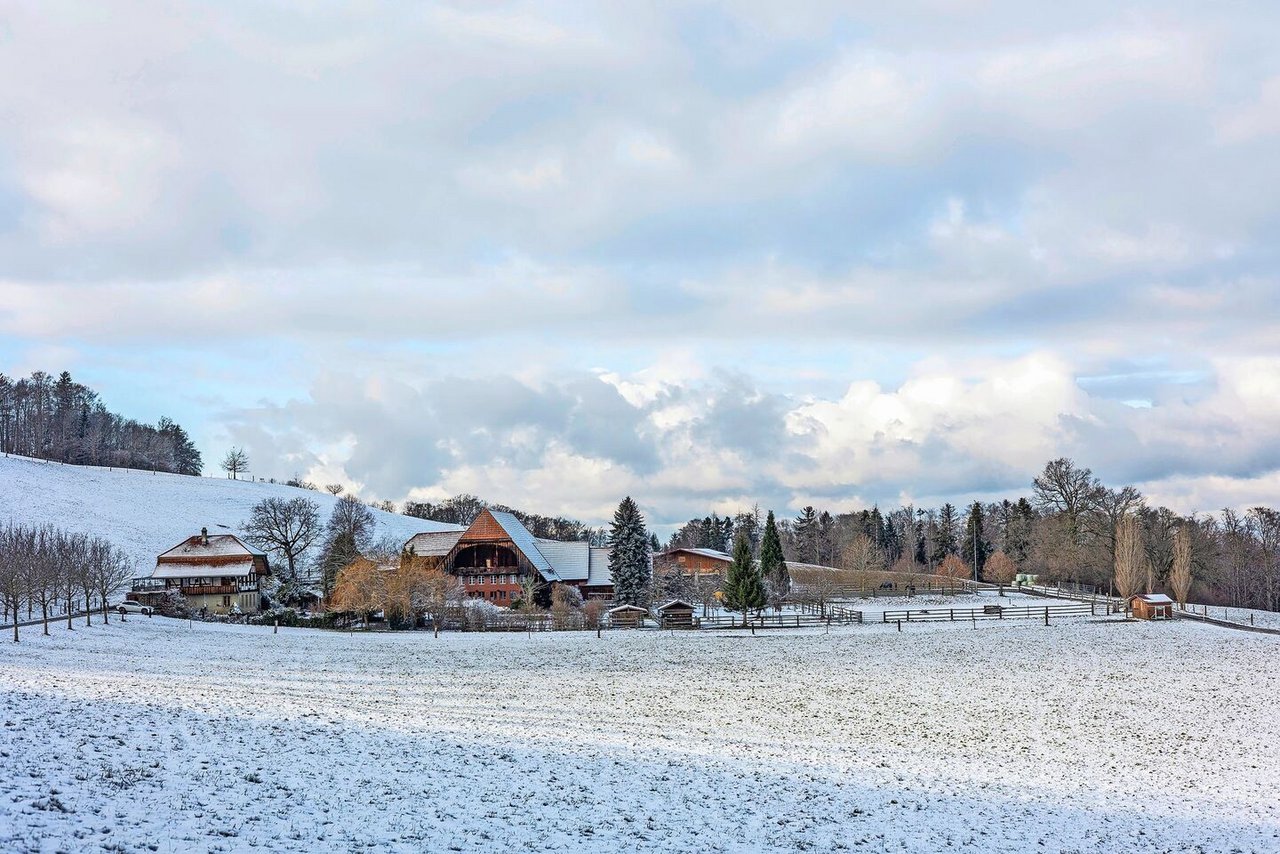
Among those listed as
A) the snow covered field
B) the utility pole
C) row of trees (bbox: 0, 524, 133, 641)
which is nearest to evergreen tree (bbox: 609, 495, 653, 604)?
the snow covered field

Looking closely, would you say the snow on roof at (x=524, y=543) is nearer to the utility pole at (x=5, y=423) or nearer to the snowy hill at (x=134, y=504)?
the snowy hill at (x=134, y=504)

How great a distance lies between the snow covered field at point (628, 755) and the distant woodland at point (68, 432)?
116505 millimetres

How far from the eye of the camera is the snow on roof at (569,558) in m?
78.6

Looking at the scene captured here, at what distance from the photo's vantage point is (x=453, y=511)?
6240 inches

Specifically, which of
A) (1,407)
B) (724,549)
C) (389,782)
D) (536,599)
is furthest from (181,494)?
(389,782)

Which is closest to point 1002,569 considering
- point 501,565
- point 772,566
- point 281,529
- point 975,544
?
point 975,544

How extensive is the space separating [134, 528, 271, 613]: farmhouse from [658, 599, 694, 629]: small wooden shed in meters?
40.1

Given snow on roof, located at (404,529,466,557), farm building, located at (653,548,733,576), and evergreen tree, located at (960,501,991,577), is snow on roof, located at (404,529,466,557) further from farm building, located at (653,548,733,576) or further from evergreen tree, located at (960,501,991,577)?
evergreen tree, located at (960,501,991,577)

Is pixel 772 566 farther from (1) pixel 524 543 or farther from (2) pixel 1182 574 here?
(2) pixel 1182 574

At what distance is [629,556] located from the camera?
68.3 m

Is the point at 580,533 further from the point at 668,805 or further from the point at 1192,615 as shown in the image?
the point at 668,805

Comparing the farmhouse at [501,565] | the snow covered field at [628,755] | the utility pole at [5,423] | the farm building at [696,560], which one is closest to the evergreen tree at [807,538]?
the farm building at [696,560]

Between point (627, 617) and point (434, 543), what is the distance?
34674 mm

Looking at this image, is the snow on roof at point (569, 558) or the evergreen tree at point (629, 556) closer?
the evergreen tree at point (629, 556)
